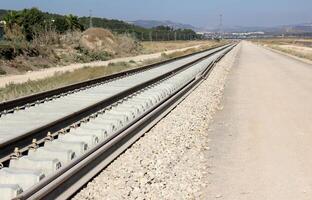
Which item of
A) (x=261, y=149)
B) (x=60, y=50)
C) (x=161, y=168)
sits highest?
(x=161, y=168)

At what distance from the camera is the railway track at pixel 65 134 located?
20.0ft

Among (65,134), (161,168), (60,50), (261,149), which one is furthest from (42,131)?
(60,50)

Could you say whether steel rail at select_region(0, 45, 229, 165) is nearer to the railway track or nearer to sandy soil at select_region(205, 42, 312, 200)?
the railway track

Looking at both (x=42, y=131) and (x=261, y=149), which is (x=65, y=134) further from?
(x=261, y=149)

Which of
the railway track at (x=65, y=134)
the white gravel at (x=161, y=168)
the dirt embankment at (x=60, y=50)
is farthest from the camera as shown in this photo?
the dirt embankment at (x=60, y=50)

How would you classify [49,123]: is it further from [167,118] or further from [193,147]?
[167,118]

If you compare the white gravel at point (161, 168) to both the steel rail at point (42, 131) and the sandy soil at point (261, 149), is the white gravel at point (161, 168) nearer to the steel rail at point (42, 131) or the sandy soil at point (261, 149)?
the sandy soil at point (261, 149)

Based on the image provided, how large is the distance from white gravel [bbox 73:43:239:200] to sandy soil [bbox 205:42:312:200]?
238mm

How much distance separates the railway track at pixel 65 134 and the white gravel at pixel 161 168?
0.20 meters

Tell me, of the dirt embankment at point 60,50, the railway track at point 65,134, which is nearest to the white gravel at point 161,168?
the railway track at point 65,134

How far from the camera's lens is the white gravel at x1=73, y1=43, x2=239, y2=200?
6648 millimetres

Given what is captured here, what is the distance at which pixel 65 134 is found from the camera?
9.12 meters

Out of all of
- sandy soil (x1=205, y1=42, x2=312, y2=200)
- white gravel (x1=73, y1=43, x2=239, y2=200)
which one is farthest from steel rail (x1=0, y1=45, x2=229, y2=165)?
sandy soil (x1=205, y1=42, x2=312, y2=200)

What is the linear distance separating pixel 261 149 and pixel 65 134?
3.38 m
